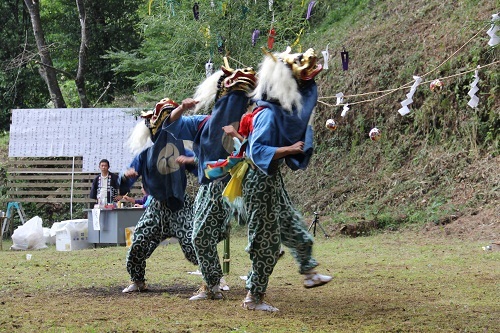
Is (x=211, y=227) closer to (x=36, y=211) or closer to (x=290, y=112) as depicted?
(x=290, y=112)

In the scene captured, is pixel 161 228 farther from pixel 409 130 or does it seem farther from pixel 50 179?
pixel 50 179

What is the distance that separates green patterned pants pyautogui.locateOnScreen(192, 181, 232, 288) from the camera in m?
6.57

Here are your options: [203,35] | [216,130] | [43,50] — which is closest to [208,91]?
[216,130]

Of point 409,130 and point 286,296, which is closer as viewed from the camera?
point 286,296

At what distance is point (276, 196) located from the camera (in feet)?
19.7

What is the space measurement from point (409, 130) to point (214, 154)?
→ 941 cm

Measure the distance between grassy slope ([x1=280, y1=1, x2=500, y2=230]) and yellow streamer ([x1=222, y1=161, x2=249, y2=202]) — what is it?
734cm

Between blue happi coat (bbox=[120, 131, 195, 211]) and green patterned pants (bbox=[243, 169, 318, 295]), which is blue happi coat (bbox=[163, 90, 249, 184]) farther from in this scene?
green patterned pants (bbox=[243, 169, 318, 295])

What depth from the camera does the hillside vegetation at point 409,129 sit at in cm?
1347

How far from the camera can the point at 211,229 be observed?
21.6 feet

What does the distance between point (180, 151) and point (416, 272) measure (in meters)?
2.84

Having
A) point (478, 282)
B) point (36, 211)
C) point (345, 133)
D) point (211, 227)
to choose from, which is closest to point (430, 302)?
point (478, 282)

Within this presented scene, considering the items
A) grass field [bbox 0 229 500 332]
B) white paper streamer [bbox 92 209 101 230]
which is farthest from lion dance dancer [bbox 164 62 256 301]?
white paper streamer [bbox 92 209 101 230]

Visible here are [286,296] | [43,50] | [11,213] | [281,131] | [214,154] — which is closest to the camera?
[281,131]
